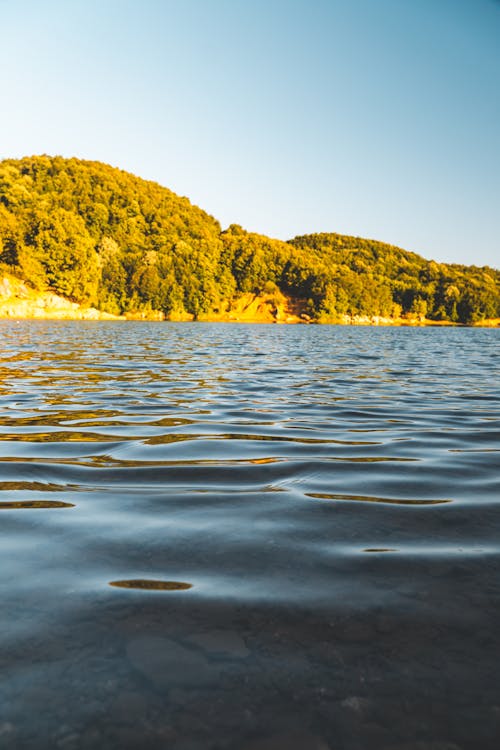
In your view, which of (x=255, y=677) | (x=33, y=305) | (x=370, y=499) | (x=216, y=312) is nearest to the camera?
(x=255, y=677)

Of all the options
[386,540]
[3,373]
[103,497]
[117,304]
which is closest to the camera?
[386,540]

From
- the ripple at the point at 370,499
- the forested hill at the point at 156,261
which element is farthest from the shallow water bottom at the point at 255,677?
the forested hill at the point at 156,261

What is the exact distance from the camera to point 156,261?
124438 millimetres

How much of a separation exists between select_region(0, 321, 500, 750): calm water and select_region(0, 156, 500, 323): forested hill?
97994 mm

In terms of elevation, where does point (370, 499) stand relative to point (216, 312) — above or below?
below

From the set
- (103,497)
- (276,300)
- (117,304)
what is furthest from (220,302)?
(103,497)

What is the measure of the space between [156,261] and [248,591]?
415 feet

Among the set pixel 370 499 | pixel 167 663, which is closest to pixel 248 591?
pixel 167 663

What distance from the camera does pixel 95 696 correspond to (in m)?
1.88

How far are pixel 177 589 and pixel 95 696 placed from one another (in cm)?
85

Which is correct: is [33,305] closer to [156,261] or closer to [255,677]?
[156,261]

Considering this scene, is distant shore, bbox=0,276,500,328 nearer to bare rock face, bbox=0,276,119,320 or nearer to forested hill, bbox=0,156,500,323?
bare rock face, bbox=0,276,119,320

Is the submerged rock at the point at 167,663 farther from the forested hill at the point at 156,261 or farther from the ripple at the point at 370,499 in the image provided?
the forested hill at the point at 156,261

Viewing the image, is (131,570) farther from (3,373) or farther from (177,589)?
(3,373)
